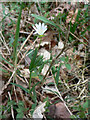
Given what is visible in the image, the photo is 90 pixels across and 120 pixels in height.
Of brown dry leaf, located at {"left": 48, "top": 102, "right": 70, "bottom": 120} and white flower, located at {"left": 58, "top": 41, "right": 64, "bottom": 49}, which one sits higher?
white flower, located at {"left": 58, "top": 41, "right": 64, "bottom": 49}

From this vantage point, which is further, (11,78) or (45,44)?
(45,44)

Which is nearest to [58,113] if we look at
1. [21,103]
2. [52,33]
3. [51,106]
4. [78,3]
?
[51,106]

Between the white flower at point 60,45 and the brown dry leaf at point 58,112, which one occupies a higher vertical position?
the white flower at point 60,45

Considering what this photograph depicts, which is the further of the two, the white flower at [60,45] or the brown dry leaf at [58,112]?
the white flower at [60,45]

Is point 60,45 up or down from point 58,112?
up

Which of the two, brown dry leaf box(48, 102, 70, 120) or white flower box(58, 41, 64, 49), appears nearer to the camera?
brown dry leaf box(48, 102, 70, 120)

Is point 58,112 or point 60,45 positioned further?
point 60,45

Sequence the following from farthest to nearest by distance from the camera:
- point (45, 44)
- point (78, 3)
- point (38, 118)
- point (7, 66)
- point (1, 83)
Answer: point (78, 3) < point (45, 44) < point (7, 66) < point (1, 83) < point (38, 118)

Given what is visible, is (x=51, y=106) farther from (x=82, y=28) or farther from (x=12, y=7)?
(x=12, y=7)
